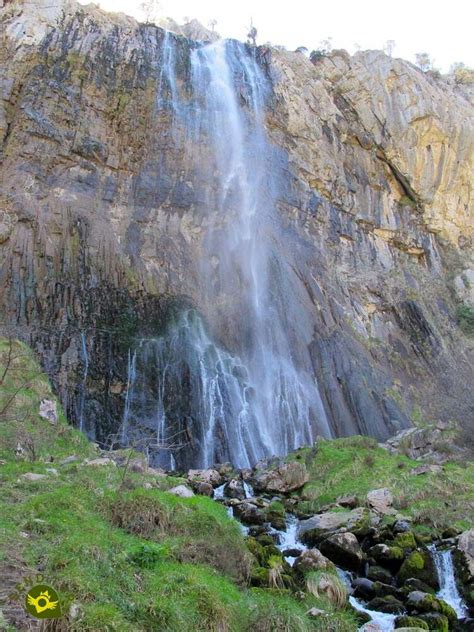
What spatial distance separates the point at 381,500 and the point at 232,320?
14.3 meters

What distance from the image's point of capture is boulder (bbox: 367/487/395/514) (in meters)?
16.1

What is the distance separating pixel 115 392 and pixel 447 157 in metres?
30.0

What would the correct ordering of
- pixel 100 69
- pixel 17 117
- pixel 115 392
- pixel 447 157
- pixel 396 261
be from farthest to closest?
pixel 447 157 → pixel 396 261 → pixel 100 69 → pixel 17 117 → pixel 115 392

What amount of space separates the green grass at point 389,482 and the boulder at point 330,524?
140 centimetres

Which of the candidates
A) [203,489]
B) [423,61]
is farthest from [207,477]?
[423,61]

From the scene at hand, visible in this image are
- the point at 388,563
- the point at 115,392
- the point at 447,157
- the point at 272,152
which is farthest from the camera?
the point at 447,157

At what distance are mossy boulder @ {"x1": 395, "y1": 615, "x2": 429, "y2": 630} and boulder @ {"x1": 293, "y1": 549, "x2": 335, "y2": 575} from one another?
1.77 metres

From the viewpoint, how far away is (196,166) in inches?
A: 1320

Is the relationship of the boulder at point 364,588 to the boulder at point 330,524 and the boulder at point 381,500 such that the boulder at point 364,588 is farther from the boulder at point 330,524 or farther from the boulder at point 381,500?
the boulder at point 381,500

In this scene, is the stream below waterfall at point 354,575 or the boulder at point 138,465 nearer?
the stream below waterfall at point 354,575

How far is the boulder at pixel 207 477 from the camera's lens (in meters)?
18.7

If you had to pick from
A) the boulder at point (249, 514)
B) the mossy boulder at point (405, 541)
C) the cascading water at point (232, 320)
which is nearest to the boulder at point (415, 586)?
the mossy boulder at point (405, 541)

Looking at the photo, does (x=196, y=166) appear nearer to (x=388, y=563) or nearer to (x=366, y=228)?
(x=366, y=228)

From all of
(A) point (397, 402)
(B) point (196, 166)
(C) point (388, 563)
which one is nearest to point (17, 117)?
(B) point (196, 166)
